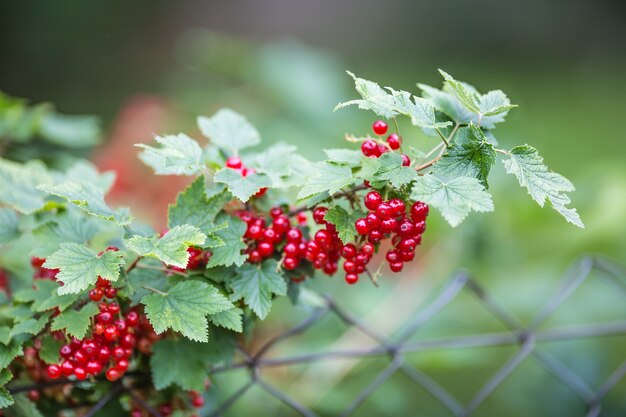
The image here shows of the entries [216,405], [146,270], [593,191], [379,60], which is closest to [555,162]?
[593,191]

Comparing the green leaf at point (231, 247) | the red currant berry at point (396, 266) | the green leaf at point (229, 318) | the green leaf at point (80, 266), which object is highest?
the red currant berry at point (396, 266)

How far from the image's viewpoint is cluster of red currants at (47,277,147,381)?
2.26ft

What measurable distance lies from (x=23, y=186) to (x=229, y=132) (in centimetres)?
26

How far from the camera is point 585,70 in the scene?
4.52 m

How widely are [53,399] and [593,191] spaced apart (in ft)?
4.31

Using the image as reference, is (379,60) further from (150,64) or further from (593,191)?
(593,191)

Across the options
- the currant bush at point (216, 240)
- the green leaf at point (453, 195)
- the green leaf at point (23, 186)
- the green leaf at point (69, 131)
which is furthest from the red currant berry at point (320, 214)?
the green leaf at point (69, 131)

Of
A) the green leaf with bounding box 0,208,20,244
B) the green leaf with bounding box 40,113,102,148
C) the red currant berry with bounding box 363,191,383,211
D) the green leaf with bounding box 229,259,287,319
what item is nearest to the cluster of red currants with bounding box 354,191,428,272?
the red currant berry with bounding box 363,191,383,211

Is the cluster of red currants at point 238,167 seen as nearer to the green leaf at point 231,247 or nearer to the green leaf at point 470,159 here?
the green leaf at point 231,247

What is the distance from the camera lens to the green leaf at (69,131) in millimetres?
1200

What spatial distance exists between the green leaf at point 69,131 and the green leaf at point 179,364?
22.6 inches

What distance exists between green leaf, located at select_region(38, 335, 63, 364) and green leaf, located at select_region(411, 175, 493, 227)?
39 centimetres

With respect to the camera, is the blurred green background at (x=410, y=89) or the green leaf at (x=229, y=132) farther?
the blurred green background at (x=410, y=89)

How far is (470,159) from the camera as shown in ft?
2.23
